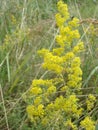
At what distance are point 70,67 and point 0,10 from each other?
1196 millimetres

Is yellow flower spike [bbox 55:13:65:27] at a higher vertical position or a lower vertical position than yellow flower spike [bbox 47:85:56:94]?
higher

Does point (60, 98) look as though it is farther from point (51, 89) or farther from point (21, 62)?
point (21, 62)

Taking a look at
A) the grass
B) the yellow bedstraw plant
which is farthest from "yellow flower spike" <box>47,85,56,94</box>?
the grass

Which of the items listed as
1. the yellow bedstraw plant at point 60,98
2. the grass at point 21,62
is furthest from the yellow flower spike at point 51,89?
the grass at point 21,62

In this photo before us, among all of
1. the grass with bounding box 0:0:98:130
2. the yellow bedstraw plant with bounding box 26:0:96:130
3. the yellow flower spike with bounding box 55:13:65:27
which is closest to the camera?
the yellow bedstraw plant with bounding box 26:0:96:130

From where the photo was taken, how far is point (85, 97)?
6.31ft

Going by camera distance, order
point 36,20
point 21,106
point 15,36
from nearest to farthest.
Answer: point 21,106, point 15,36, point 36,20

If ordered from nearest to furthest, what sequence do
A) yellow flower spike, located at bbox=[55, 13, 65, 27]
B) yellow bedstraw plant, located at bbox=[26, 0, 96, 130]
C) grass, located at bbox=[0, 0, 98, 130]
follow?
1. yellow bedstraw plant, located at bbox=[26, 0, 96, 130]
2. yellow flower spike, located at bbox=[55, 13, 65, 27]
3. grass, located at bbox=[0, 0, 98, 130]

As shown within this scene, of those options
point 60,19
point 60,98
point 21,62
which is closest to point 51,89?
point 60,98

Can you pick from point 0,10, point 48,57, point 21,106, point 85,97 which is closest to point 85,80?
point 85,97

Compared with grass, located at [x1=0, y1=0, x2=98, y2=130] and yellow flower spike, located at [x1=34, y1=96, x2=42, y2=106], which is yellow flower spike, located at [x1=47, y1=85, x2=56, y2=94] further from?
grass, located at [x1=0, y1=0, x2=98, y2=130]

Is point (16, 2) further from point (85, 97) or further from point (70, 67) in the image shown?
point (70, 67)

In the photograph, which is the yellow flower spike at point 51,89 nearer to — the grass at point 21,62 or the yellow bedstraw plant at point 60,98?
the yellow bedstraw plant at point 60,98


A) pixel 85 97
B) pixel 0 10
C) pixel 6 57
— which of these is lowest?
pixel 85 97
